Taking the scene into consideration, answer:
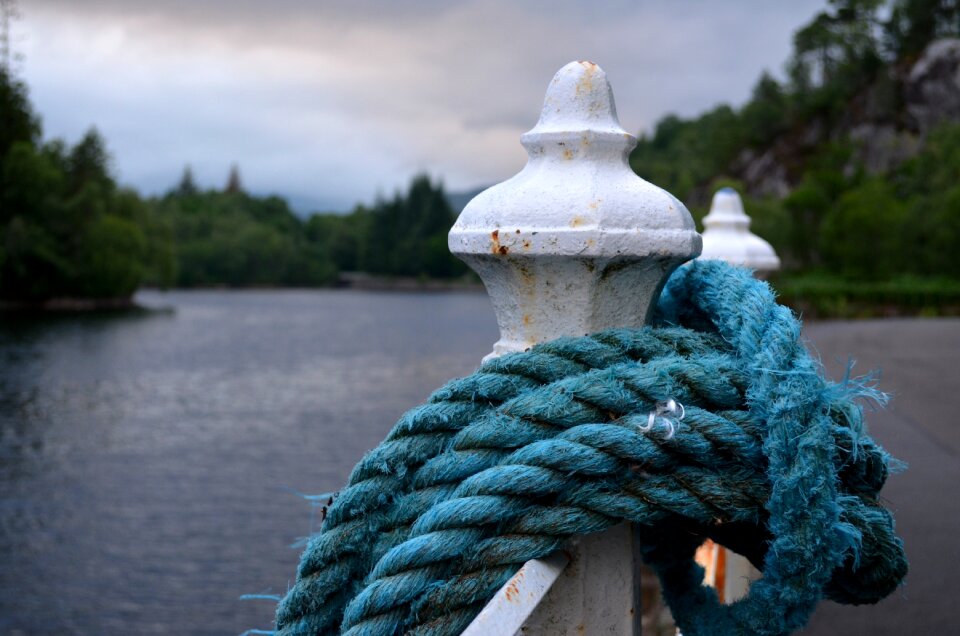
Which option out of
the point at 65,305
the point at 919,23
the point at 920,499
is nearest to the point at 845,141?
the point at 919,23

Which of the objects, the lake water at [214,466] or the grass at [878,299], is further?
the grass at [878,299]

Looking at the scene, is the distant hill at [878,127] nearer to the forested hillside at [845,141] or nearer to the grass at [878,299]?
the forested hillside at [845,141]

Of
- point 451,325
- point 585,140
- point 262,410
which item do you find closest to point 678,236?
point 585,140

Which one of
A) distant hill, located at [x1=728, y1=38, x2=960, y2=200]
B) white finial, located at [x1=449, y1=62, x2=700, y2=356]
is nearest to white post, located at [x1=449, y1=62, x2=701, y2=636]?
white finial, located at [x1=449, y1=62, x2=700, y2=356]

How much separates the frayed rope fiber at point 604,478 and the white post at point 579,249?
6cm

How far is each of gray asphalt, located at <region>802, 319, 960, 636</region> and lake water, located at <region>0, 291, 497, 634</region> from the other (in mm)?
2364

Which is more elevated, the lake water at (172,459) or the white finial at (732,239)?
the white finial at (732,239)

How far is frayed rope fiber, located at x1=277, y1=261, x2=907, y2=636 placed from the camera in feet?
3.67

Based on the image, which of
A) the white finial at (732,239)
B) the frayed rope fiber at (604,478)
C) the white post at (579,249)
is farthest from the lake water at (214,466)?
the white finial at (732,239)

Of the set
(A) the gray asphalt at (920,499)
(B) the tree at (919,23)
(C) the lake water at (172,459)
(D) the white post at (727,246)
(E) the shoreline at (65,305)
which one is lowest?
(C) the lake water at (172,459)

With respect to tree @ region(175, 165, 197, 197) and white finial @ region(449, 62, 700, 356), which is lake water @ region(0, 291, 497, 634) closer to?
white finial @ region(449, 62, 700, 356)

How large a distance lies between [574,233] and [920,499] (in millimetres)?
4524

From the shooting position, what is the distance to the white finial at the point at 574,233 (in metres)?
1.24

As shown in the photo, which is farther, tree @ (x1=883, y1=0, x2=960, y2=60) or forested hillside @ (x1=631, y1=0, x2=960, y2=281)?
tree @ (x1=883, y1=0, x2=960, y2=60)
